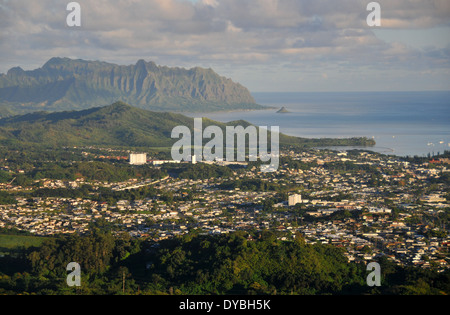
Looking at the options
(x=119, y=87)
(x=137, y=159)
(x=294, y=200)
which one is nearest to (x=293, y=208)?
(x=294, y=200)


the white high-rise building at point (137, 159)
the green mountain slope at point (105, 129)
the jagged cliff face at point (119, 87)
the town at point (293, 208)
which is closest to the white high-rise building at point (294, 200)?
the town at point (293, 208)

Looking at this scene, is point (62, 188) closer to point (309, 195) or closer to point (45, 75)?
point (309, 195)

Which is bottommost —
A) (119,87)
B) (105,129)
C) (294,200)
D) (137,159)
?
(294,200)

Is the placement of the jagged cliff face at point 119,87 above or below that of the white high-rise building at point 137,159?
above

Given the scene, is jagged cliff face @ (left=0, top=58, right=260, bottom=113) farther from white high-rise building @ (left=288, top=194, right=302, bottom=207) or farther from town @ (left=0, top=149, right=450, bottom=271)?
white high-rise building @ (left=288, top=194, right=302, bottom=207)

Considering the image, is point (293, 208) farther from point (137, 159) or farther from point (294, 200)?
point (137, 159)

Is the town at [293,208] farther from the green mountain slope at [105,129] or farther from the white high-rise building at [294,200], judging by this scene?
the green mountain slope at [105,129]
